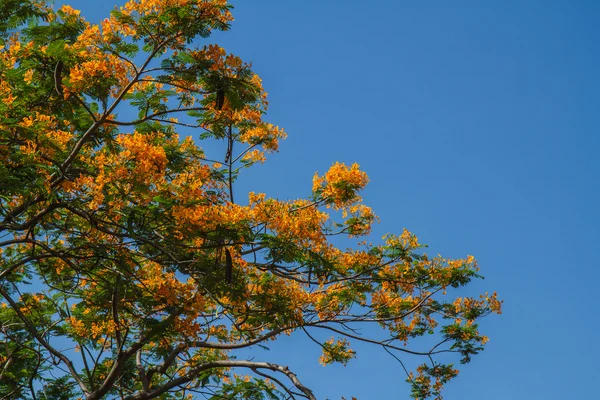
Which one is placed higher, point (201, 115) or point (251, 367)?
point (201, 115)

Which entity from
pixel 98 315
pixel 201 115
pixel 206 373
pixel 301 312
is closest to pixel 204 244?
pixel 201 115

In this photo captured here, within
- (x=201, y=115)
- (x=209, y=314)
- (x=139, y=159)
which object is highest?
(x=201, y=115)

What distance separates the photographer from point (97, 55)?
6250 millimetres

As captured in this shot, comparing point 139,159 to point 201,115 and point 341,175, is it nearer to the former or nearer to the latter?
point 201,115

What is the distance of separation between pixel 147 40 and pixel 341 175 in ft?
9.07

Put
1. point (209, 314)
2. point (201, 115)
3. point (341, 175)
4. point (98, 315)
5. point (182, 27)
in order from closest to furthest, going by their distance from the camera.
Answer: point (182, 27) → point (201, 115) → point (341, 175) → point (98, 315) → point (209, 314)

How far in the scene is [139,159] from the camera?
5535 millimetres

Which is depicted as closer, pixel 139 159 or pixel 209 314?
pixel 139 159

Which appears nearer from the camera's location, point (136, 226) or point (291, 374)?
point (136, 226)

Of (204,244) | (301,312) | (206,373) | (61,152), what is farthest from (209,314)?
(61,152)

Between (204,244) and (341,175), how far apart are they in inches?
76.9

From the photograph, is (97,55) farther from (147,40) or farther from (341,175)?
(341,175)

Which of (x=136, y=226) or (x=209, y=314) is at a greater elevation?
(x=209, y=314)

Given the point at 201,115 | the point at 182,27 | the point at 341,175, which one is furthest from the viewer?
the point at 341,175
